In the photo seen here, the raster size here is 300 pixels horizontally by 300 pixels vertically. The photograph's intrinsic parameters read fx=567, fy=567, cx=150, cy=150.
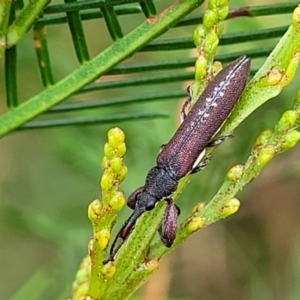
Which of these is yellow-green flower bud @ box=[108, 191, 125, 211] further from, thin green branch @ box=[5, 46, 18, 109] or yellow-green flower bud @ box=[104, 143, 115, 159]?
thin green branch @ box=[5, 46, 18, 109]

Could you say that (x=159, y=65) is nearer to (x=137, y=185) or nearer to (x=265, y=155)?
(x=265, y=155)

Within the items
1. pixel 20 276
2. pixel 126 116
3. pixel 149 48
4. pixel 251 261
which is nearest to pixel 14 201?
pixel 20 276

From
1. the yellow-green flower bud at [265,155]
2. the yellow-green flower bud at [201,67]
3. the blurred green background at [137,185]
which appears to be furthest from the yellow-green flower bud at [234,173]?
the blurred green background at [137,185]

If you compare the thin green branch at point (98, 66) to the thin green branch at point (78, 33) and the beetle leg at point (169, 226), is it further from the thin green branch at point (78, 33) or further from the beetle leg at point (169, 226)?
the beetle leg at point (169, 226)

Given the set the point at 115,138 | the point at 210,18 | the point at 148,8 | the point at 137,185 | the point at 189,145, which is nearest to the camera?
the point at 115,138

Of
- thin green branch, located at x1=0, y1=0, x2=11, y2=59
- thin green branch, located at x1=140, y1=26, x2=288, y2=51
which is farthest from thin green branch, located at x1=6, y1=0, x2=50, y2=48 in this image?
thin green branch, located at x1=140, y1=26, x2=288, y2=51

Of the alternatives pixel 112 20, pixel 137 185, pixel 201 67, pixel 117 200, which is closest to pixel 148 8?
pixel 112 20
